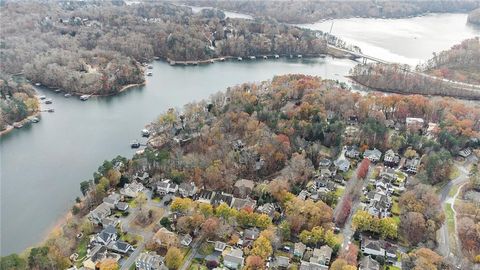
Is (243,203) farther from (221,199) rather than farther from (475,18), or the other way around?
(475,18)

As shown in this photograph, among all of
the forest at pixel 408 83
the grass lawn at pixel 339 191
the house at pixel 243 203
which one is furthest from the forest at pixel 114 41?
the grass lawn at pixel 339 191

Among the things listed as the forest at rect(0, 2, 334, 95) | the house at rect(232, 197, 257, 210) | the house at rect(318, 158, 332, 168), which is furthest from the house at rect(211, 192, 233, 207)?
the forest at rect(0, 2, 334, 95)

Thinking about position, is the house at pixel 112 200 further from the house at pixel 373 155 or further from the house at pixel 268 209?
the house at pixel 373 155

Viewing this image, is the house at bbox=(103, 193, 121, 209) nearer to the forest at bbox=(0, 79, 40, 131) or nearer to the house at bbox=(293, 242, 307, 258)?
the house at bbox=(293, 242, 307, 258)

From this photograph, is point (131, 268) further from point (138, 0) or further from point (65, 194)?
point (138, 0)

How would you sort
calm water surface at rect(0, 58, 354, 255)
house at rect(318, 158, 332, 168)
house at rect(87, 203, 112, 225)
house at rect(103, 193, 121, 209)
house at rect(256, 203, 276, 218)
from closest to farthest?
house at rect(87, 203, 112, 225)
house at rect(256, 203, 276, 218)
house at rect(103, 193, 121, 209)
calm water surface at rect(0, 58, 354, 255)
house at rect(318, 158, 332, 168)

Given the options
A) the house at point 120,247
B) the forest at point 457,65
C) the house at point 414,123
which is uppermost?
the forest at point 457,65
